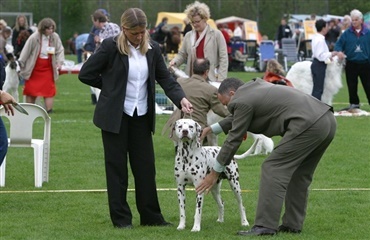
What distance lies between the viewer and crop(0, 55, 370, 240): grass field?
324 inches

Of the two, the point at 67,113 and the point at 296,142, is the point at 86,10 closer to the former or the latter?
the point at 67,113

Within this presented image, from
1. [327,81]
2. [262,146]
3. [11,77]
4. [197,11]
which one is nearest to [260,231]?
[262,146]

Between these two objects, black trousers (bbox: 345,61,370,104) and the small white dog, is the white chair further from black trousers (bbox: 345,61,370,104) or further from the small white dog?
black trousers (bbox: 345,61,370,104)

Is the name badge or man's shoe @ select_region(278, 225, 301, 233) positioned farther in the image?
the name badge

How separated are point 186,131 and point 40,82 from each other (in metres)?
10.8

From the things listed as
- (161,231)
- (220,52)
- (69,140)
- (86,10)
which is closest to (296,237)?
(161,231)

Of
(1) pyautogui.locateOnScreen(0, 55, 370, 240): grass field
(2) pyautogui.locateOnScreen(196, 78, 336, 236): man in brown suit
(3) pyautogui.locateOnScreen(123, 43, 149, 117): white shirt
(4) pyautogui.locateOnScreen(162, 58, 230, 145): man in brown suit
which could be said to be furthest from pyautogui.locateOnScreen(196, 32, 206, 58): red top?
(2) pyautogui.locateOnScreen(196, 78, 336, 236): man in brown suit

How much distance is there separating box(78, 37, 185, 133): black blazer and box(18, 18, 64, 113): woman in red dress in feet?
33.9

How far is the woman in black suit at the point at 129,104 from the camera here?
8.12 metres

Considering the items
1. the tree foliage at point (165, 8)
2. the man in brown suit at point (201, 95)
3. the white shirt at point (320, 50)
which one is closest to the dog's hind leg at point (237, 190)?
the man in brown suit at point (201, 95)

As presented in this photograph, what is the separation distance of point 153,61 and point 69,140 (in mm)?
7315

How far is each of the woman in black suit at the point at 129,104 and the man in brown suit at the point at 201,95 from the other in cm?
312

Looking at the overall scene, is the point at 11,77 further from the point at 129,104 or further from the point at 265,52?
the point at 265,52

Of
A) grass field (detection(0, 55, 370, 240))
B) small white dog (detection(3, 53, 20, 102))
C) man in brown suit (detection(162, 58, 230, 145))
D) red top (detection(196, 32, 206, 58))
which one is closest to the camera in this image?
grass field (detection(0, 55, 370, 240))
